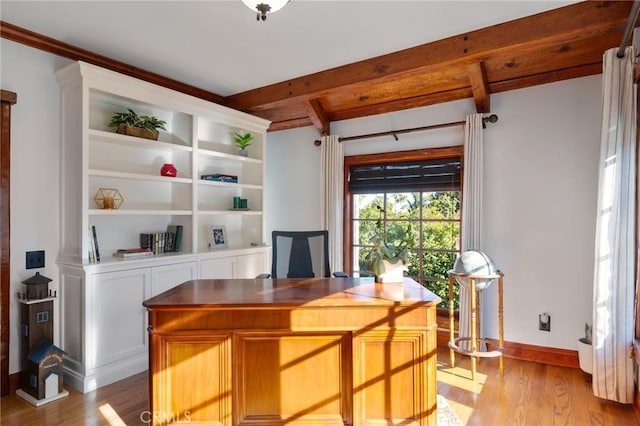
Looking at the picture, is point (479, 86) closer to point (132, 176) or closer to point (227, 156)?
point (227, 156)

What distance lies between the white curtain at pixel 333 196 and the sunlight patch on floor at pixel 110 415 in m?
2.42

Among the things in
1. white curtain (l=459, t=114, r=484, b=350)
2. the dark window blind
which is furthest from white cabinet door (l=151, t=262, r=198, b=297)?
white curtain (l=459, t=114, r=484, b=350)

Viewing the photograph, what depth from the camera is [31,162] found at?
2.72 meters

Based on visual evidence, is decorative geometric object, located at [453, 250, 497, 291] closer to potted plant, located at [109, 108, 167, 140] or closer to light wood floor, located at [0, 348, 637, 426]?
light wood floor, located at [0, 348, 637, 426]

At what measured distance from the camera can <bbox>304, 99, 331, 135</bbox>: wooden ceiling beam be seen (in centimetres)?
390

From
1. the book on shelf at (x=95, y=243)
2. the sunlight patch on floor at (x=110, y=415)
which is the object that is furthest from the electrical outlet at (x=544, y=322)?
the book on shelf at (x=95, y=243)

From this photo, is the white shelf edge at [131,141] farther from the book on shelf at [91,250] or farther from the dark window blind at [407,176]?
the dark window blind at [407,176]

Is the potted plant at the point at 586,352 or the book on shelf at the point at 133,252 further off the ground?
the book on shelf at the point at 133,252

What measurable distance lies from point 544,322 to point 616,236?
3.65ft

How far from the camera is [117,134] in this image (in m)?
2.96

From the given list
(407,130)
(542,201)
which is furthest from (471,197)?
(407,130)

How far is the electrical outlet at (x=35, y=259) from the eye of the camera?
A: 2.70 metres

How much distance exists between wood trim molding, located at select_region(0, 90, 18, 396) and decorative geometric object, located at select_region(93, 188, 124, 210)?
23.7 inches

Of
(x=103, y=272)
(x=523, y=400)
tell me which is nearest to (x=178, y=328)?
(x=103, y=272)
